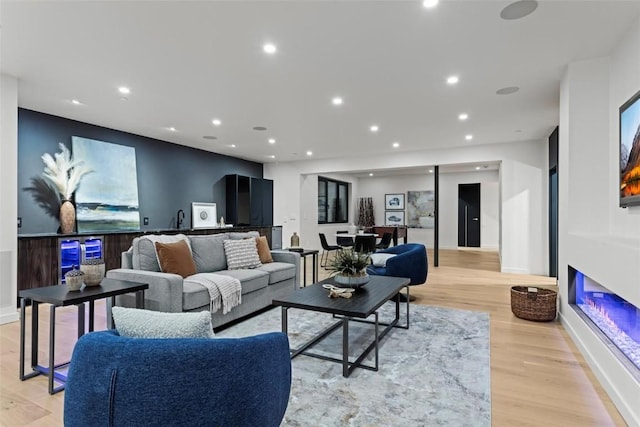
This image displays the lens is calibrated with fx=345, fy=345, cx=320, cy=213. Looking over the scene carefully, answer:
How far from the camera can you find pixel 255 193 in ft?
28.9

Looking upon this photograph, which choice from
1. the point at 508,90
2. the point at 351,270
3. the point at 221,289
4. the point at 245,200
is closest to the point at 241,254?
the point at 221,289

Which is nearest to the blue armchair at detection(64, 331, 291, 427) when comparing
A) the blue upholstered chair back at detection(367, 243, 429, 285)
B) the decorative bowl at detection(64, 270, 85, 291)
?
the decorative bowl at detection(64, 270, 85, 291)

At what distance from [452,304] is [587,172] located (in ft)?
6.93

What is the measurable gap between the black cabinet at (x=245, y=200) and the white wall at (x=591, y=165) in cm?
649

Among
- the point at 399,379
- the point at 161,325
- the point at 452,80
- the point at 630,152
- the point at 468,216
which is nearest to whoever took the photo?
the point at 161,325

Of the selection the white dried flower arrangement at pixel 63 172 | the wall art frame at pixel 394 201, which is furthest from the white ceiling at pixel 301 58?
the wall art frame at pixel 394 201

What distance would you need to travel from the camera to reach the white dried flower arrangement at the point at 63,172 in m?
4.96

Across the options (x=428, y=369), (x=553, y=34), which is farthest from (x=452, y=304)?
(x=553, y=34)

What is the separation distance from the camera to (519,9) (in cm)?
251

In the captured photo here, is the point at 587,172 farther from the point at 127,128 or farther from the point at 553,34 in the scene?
the point at 127,128

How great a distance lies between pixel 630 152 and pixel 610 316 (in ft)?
4.25

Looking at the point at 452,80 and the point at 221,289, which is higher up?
the point at 452,80

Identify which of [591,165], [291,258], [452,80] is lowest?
[291,258]

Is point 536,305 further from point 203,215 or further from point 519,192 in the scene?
point 203,215
